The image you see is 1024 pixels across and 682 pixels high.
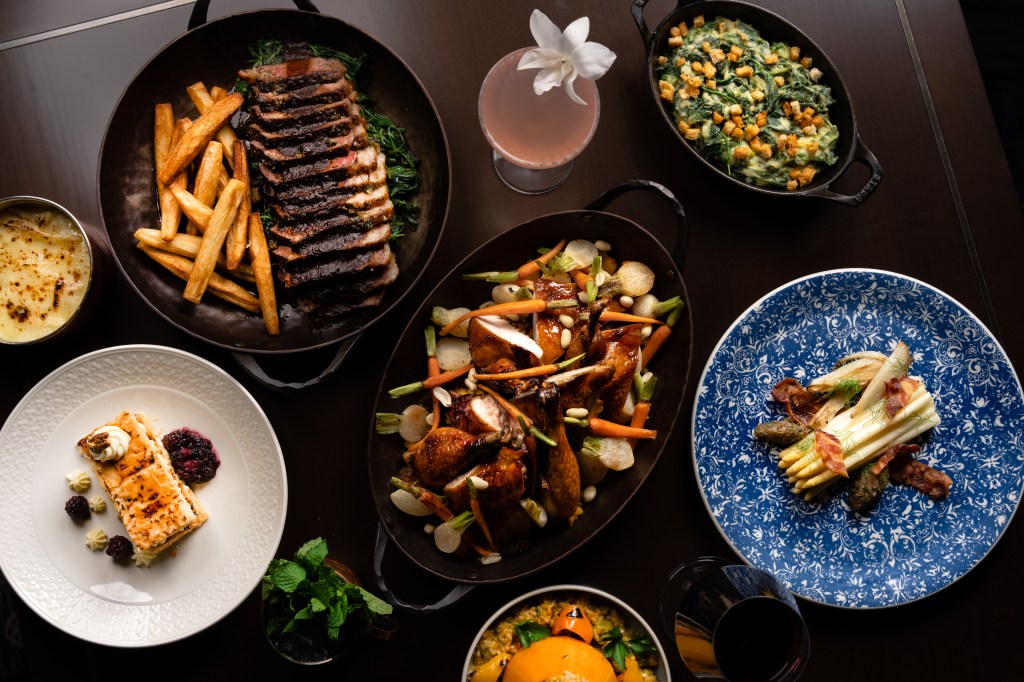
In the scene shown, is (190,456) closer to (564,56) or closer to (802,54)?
(564,56)

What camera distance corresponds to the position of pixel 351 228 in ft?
7.76

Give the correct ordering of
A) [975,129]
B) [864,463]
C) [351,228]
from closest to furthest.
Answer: [351,228] < [864,463] < [975,129]

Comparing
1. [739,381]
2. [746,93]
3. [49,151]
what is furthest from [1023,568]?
[49,151]

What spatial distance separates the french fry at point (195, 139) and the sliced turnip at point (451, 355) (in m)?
0.97

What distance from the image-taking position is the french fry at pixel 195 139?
93.3 inches

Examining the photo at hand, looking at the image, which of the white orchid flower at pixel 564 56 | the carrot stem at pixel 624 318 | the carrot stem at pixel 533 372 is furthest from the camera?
the carrot stem at pixel 624 318

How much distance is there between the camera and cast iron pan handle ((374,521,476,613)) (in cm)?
237

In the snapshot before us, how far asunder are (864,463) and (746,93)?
1.29 meters

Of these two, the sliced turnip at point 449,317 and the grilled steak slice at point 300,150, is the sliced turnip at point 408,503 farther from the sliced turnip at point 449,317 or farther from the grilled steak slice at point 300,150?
the grilled steak slice at point 300,150

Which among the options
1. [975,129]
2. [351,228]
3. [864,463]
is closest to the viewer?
[351,228]

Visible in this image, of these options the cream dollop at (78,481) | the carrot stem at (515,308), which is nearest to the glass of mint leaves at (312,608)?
the cream dollop at (78,481)

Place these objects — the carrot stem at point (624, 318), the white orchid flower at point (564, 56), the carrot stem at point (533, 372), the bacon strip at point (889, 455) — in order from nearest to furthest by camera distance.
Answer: the white orchid flower at point (564, 56) → the carrot stem at point (533, 372) → the carrot stem at point (624, 318) → the bacon strip at point (889, 455)

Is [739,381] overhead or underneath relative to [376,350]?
underneath

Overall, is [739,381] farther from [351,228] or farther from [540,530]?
[351,228]
